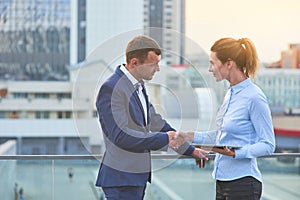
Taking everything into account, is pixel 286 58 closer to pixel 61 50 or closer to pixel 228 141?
pixel 61 50

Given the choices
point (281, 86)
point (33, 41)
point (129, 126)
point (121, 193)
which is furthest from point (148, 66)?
point (33, 41)

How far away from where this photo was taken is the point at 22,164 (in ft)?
10.6

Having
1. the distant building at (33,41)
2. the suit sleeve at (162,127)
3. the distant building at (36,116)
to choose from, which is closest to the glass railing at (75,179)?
the suit sleeve at (162,127)

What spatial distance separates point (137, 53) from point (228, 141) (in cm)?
42

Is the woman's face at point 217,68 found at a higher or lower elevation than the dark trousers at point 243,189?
higher

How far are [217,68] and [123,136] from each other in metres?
0.39

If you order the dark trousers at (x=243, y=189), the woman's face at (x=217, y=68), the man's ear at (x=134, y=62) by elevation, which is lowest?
the dark trousers at (x=243, y=189)

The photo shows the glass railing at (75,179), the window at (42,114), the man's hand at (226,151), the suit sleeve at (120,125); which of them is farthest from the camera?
the window at (42,114)

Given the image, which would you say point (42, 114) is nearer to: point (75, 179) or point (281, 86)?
point (281, 86)

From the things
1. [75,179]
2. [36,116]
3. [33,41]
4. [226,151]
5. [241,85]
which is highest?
[241,85]

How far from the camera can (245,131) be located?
6.46 ft

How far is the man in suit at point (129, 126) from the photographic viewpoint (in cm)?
182

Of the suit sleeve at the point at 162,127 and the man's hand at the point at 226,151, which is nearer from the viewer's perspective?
the man's hand at the point at 226,151

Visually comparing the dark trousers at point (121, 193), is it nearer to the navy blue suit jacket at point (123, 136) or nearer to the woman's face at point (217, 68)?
the navy blue suit jacket at point (123, 136)
